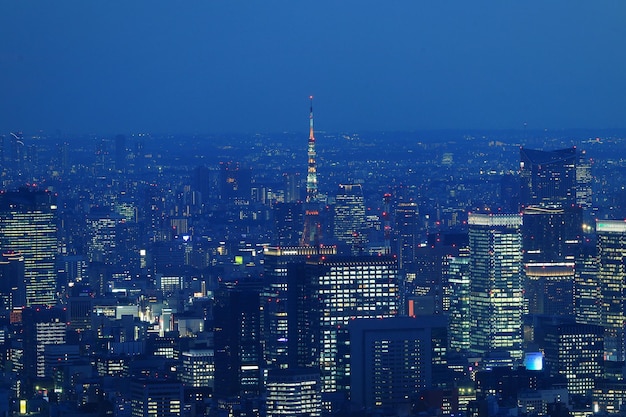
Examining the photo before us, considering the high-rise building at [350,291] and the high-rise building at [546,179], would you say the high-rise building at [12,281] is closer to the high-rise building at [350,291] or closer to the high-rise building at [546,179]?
the high-rise building at [350,291]

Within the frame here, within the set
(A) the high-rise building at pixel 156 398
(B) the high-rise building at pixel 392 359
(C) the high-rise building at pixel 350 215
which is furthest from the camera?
(C) the high-rise building at pixel 350 215

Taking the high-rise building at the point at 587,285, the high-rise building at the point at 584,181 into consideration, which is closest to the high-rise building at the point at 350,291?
the high-rise building at the point at 587,285

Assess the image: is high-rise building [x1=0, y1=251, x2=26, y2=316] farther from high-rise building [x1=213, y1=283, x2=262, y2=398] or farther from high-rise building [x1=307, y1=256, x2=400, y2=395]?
high-rise building [x1=307, y1=256, x2=400, y2=395]

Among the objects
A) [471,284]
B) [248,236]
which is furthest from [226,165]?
[471,284]

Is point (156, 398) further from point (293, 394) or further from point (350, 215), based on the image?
point (350, 215)

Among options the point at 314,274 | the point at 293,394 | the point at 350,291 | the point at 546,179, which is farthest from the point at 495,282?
the point at 293,394
